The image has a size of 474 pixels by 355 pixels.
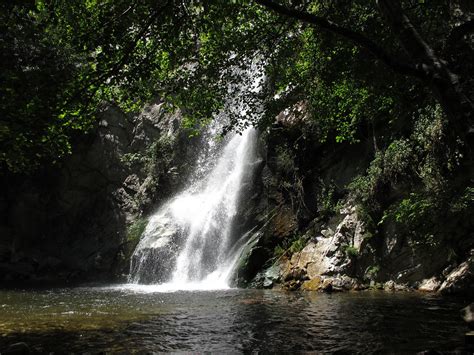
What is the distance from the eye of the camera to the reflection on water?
6.65 metres

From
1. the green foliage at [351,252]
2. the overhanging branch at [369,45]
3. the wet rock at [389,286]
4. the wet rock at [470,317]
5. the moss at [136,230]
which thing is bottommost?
the wet rock at [470,317]

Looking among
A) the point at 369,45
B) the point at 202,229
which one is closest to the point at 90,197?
the point at 202,229

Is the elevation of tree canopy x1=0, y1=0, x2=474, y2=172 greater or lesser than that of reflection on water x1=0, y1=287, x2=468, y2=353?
greater

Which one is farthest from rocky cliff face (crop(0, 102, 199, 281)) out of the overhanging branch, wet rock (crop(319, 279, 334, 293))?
the overhanging branch

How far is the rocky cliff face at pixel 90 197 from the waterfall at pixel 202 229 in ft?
7.33

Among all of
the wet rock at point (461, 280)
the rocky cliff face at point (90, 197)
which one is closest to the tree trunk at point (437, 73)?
the wet rock at point (461, 280)

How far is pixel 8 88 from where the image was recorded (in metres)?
6.91

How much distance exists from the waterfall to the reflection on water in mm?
6732

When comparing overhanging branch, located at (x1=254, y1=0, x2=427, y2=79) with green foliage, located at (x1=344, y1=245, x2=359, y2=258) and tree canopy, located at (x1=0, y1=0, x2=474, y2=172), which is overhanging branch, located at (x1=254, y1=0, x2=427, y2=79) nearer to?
tree canopy, located at (x1=0, y1=0, x2=474, y2=172)

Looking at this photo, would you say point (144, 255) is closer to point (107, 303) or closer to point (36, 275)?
point (36, 275)

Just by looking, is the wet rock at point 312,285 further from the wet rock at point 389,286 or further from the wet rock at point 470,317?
the wet rock at point 470,317

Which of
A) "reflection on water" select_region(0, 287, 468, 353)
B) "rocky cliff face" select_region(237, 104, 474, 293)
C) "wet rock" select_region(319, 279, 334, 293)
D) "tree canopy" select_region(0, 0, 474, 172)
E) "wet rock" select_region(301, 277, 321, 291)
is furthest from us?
"wet rock" select_region(301, 277, 321, 291)

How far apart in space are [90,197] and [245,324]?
73.3ft

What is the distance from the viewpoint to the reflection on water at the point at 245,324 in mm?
6652
